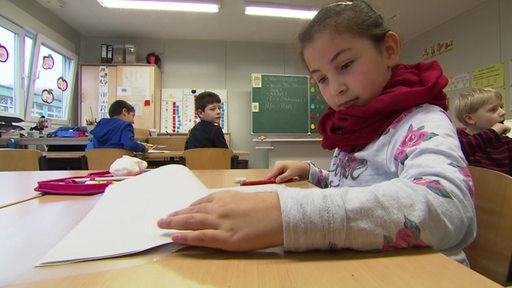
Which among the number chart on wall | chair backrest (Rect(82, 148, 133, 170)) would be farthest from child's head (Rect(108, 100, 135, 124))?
the number chart on wall

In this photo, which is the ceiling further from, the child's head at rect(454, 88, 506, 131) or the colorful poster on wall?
the child's head at rect(454, 88, 506, 131)

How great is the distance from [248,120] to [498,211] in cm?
421

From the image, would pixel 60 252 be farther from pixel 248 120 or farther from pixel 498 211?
pixel 248 120

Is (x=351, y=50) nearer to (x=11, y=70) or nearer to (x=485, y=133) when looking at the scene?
(x=485, y=133)

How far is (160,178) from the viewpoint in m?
0.58

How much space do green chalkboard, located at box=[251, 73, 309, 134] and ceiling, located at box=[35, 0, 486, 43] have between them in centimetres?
73

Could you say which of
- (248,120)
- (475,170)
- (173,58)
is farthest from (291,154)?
(475,170)

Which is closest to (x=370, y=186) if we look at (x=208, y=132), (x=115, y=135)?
(x=208, y=132)

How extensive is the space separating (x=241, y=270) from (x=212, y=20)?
418 cm

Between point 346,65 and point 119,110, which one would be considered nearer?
point 346,65

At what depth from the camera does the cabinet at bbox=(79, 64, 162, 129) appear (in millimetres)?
4203

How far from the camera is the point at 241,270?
0.88 ft

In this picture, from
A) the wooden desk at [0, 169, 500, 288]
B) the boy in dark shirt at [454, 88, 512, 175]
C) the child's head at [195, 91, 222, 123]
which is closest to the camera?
the wooden desk at [0, 169, 500, 288]

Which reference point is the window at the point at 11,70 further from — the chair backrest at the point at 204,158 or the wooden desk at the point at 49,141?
the chair backrest at the point at 204,158
